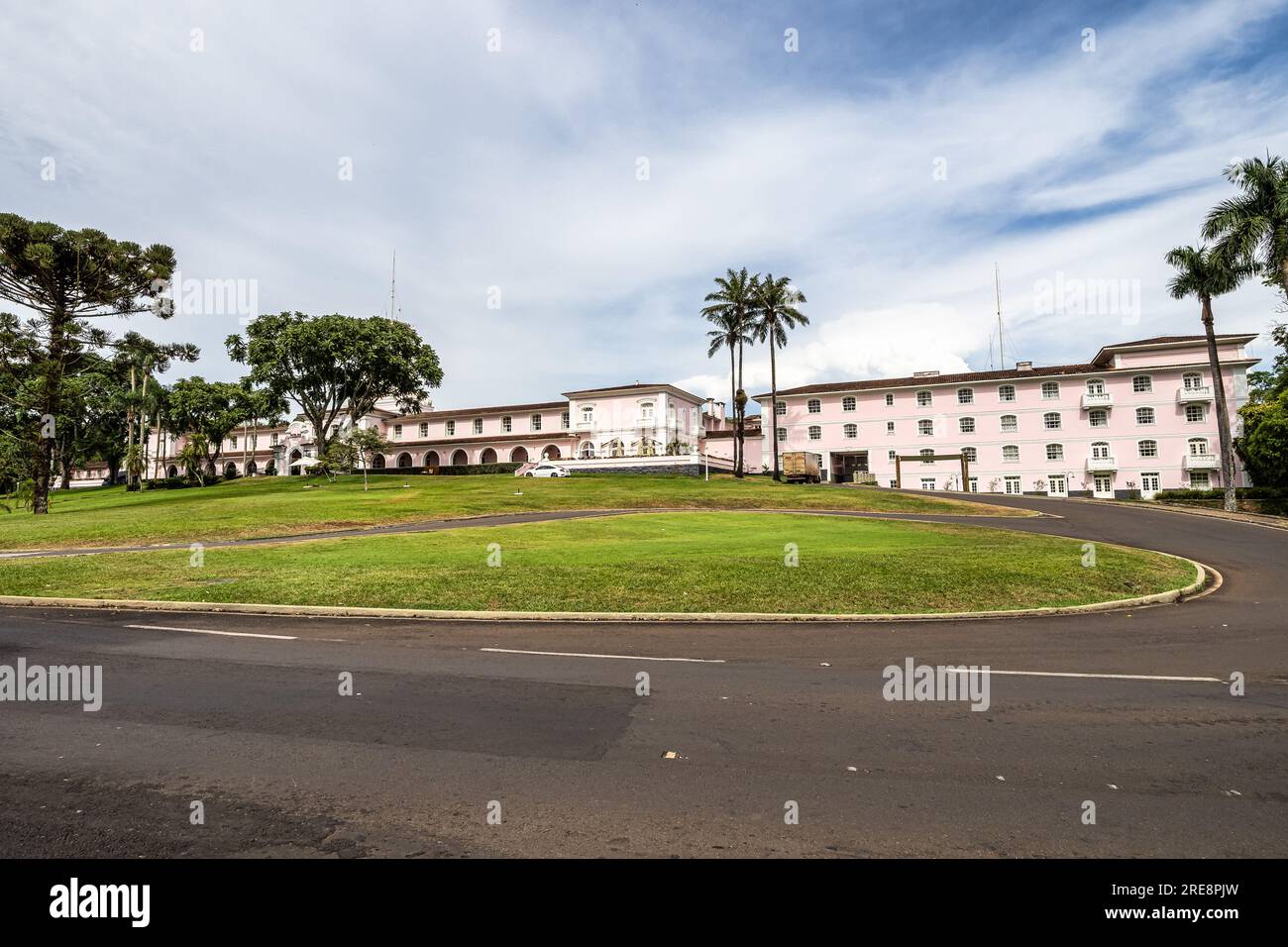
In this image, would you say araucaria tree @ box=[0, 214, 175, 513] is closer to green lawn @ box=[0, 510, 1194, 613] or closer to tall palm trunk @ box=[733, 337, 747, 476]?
green lawn @ box=[0, 510, 1194, 613]

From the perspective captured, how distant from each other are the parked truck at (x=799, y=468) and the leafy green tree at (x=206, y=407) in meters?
54.6

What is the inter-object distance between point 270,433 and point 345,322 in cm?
4458

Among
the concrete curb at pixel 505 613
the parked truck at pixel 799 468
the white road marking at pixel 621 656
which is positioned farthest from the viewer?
the parked truck at pixel 799 468

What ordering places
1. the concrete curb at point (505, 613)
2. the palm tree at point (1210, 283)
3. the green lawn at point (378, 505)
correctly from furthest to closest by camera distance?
the palm tree at point (1210, 283) → the green lawn at point (378, 505) → the concrete curb at point (505, 613)

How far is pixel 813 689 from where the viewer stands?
7.36 meters

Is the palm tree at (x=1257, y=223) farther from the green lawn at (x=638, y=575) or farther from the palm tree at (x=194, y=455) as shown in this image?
the palm tree at (x=194, y=455)

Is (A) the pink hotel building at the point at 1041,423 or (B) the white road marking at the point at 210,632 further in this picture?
(A) the pink hotel building at the point at 1041,423

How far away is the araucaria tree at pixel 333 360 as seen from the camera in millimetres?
57344

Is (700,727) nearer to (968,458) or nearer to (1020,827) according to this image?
(1020,827)

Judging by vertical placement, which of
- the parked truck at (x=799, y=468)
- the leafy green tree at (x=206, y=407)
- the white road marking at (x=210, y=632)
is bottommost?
the white road marking at (x=210, y=632)

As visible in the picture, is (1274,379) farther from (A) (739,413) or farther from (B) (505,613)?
(B) (505,613)

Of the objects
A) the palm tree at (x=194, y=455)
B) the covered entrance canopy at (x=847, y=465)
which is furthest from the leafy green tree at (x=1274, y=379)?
the palm tree at (x=194, y=455)

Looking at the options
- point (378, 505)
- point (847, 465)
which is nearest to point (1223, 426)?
point (847, 465)
